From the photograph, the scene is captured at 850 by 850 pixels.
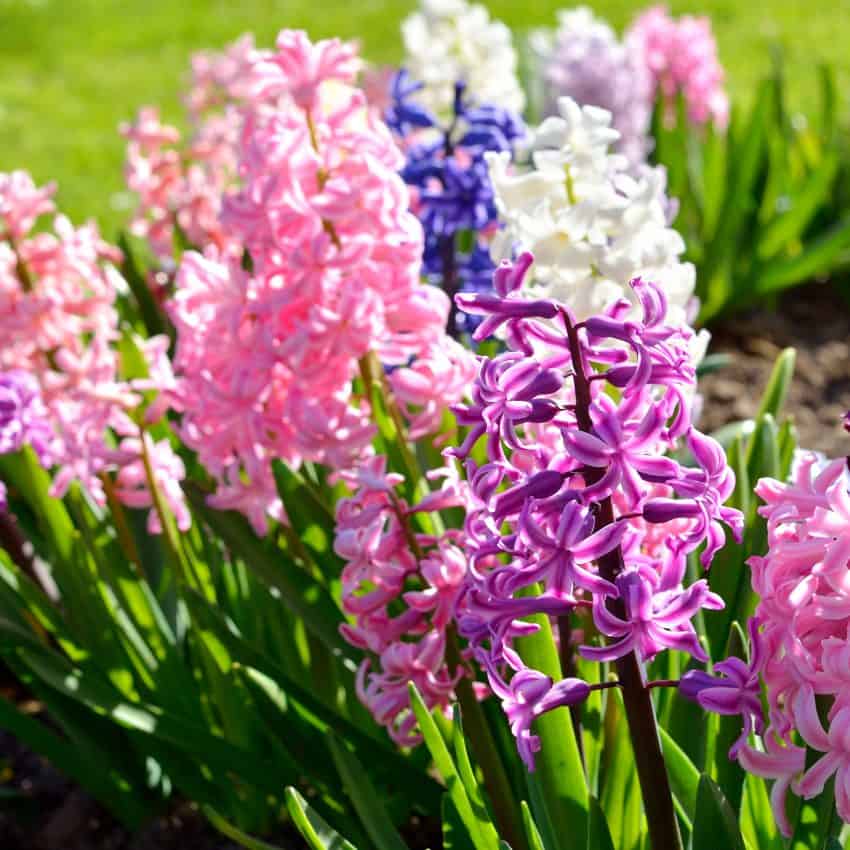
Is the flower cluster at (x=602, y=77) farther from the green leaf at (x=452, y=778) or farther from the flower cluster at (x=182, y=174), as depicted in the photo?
the green leaf at (x=452, y=778)

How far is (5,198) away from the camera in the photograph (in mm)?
2324

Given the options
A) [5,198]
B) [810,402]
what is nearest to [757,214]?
[810,402]

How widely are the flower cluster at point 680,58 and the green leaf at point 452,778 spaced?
352cm

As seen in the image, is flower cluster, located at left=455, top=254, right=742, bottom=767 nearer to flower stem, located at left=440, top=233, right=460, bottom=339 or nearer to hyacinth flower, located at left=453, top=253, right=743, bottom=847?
hyacinth flower, located at left=453, top=253, right=743, bottom=847

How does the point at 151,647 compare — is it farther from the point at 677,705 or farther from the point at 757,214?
the point at 757,214

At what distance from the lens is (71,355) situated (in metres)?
2.31

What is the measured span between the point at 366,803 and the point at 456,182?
1.00m

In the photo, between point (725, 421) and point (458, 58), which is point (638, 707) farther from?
point (725, 421)

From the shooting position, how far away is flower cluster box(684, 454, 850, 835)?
3.96ft

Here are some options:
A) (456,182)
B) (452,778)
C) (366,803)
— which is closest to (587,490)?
(452,778)

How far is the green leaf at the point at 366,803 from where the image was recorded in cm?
164

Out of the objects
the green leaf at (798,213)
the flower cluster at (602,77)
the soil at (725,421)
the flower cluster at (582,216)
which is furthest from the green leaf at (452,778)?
the green leaf at (798,213)

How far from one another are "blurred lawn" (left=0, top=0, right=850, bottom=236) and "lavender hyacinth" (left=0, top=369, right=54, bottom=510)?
3.82 m

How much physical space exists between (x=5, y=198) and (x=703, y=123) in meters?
3.00
